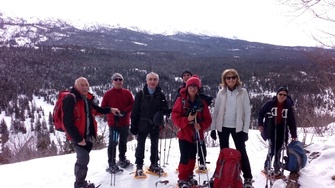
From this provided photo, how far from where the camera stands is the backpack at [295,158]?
13.6ft

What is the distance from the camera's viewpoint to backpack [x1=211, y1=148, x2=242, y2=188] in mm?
3621

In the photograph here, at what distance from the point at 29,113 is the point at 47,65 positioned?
46954 mm

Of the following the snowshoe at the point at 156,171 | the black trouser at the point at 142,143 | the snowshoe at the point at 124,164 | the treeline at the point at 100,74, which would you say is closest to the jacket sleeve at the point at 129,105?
the black trouser at the point at 142,143

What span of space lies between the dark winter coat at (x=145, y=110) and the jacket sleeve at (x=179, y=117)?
0.47m

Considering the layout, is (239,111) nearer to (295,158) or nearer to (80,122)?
(295,158)

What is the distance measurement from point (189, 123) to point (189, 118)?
9cm

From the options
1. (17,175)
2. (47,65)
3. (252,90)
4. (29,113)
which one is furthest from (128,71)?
(17,175)

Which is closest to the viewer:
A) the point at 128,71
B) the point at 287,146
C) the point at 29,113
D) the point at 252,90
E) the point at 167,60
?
the point at 287,146

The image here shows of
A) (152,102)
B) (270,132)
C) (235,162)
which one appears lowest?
(235,162)

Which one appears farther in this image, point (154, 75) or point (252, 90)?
point (252, 90)

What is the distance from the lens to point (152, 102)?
446 centimetres

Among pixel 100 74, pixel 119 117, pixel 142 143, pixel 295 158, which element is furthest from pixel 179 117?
pixel 100 74

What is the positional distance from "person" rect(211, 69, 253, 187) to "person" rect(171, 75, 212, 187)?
240 mm

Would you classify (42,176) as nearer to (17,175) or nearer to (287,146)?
(17,175)
